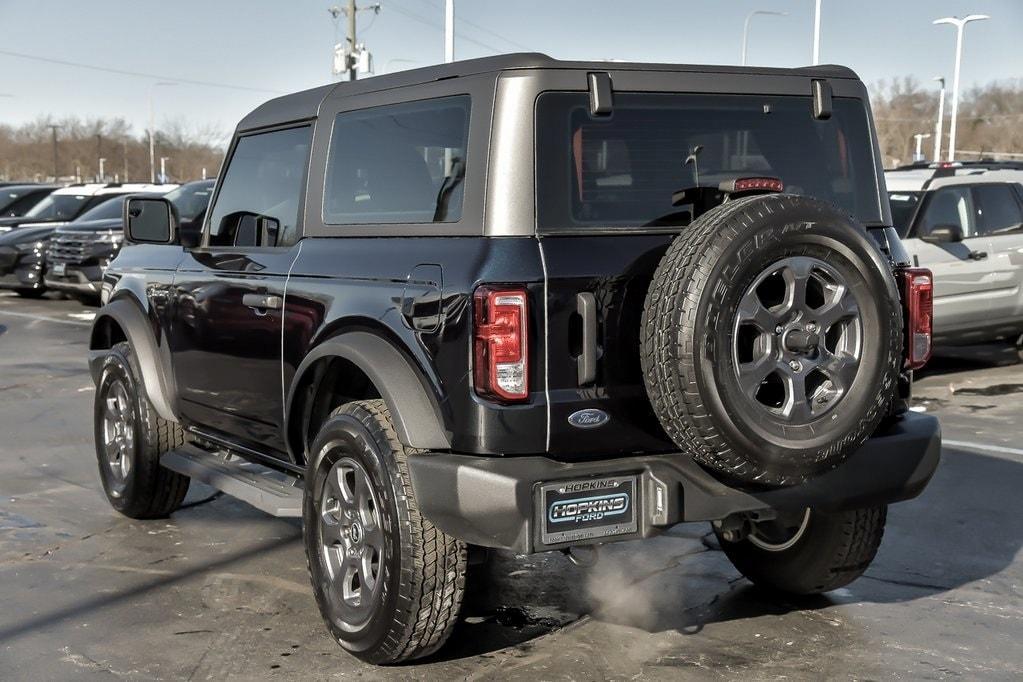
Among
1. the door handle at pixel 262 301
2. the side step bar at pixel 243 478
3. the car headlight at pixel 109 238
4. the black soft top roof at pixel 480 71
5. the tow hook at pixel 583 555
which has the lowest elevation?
the side step bar at pixel 243 478

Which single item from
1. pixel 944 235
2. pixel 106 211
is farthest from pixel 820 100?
pixel 106 211

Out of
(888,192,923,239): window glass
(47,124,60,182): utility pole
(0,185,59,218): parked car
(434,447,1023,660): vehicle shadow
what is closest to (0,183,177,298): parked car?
(0,185,59,218): parked car

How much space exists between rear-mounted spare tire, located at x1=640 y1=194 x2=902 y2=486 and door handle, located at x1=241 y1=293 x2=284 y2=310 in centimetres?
172

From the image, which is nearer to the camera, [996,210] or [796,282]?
[796,282]

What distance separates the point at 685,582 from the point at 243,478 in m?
1.90

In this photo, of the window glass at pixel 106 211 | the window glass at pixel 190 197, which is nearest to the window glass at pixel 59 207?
the window glass at pixel 106 211

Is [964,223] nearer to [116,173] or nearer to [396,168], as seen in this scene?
[396,168]

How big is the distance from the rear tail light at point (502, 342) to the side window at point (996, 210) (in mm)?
9042

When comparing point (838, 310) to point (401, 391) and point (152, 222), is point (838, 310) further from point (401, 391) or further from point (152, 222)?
point (152, 222)

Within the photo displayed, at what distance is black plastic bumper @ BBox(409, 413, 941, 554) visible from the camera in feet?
12.7

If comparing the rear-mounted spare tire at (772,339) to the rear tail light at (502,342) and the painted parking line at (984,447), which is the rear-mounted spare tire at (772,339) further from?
the painted parking line at (984,447)

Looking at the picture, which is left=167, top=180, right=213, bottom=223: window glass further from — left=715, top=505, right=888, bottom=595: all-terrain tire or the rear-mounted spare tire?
the rear-mounted spare tire

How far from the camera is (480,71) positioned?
4242mm

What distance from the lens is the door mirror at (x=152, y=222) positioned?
6.01 metres
